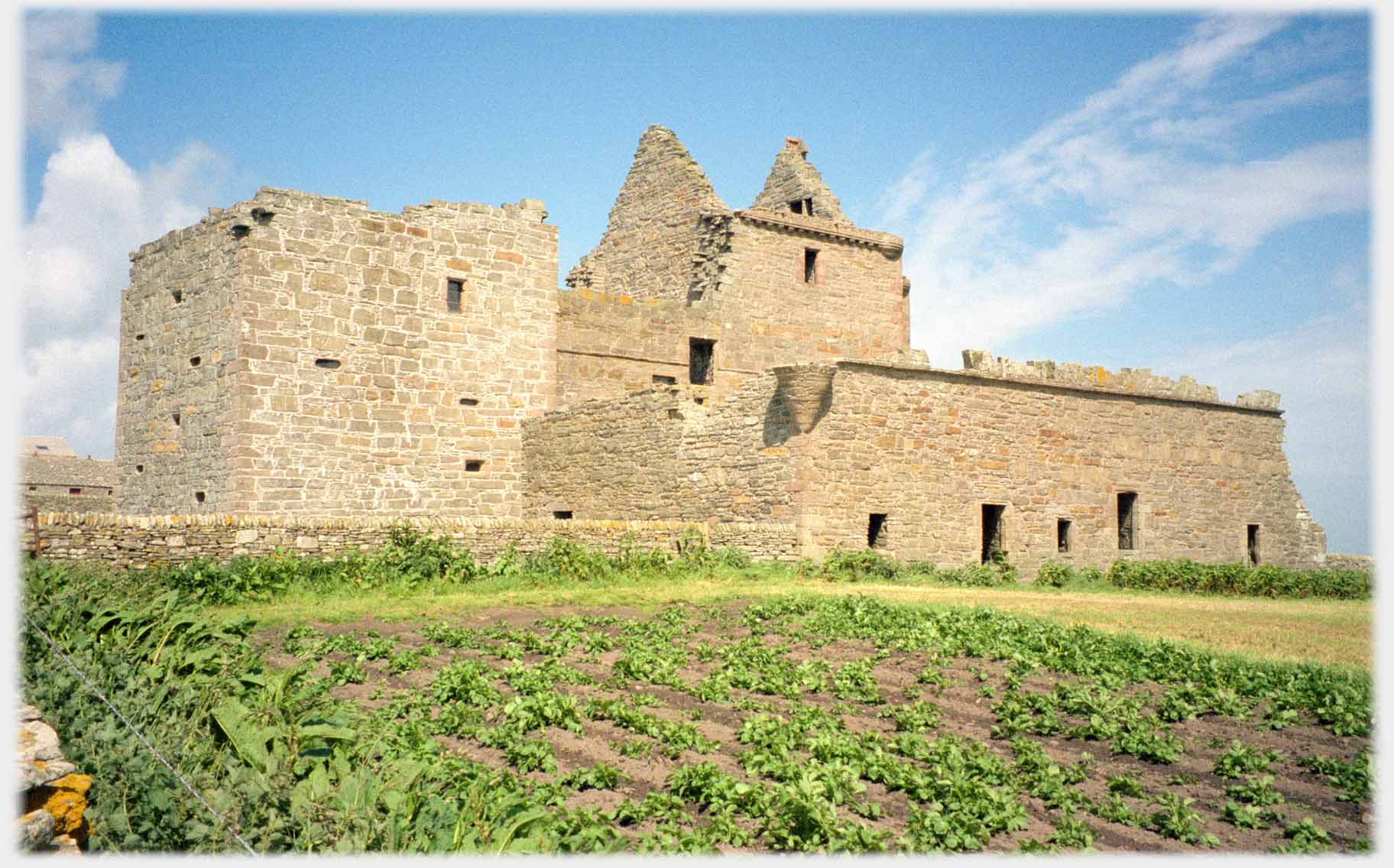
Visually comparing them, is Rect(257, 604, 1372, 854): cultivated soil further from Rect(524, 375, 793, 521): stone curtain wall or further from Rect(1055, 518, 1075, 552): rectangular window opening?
Rect(1055, 518, 1075, 552): rectangular window opening

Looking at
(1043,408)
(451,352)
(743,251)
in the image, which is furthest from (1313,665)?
(743,251)

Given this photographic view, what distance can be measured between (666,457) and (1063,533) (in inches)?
335

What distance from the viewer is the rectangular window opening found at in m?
20.9

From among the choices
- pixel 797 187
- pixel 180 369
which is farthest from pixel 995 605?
pixel 797 187

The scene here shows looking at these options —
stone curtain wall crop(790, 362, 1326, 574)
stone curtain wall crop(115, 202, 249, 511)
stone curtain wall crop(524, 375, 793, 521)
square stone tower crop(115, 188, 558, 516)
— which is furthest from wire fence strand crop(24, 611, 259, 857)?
stone curtain wall crop(790, 362, 1326, 574)

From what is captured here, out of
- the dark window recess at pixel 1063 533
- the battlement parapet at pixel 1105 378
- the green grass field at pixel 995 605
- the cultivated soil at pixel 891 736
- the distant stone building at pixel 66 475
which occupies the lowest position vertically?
the cultivated soil at pixel 891 736

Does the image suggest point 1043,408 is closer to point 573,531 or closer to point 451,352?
point 573,531

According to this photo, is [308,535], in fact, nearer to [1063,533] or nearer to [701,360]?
[701,360]

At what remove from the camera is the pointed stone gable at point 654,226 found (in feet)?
88.1

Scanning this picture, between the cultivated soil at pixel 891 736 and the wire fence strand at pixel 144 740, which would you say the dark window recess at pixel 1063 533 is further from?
the wire fence strand at pixel 144 740

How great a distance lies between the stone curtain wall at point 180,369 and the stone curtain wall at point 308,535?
16.9 ft

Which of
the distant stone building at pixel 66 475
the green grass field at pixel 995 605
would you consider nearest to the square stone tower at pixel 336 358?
the green grass field at pixel 995 605

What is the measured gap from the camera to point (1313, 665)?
9602 mm

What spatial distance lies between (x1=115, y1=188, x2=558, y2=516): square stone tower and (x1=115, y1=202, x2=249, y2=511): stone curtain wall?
0.04 m
